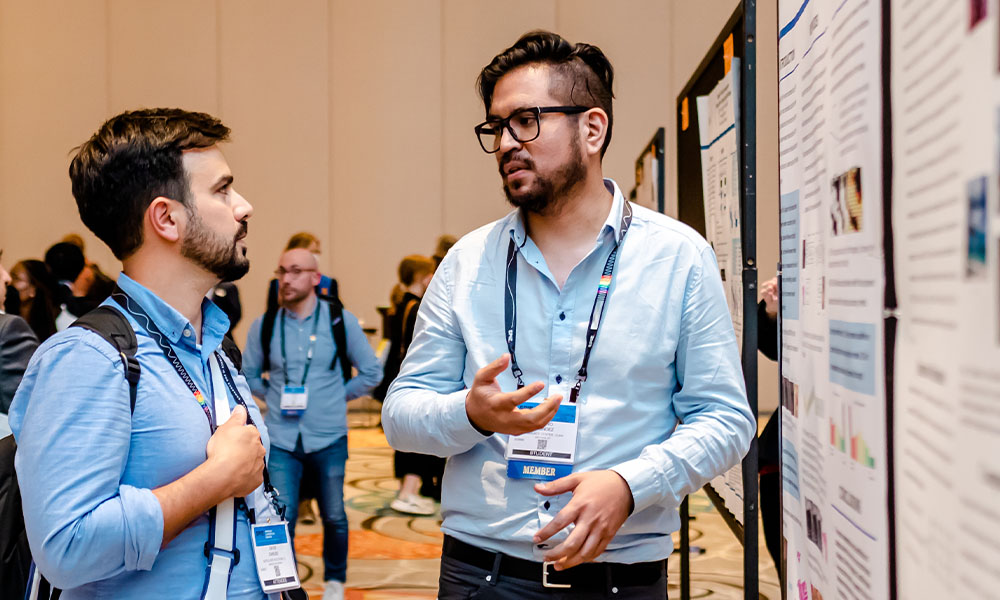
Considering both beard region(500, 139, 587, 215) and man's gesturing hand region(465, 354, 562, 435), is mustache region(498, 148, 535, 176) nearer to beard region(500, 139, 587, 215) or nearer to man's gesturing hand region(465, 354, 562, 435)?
beard region(500, 139, 587, 215)

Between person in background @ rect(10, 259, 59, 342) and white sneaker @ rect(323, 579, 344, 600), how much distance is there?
197 cm

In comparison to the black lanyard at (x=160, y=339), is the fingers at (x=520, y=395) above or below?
below

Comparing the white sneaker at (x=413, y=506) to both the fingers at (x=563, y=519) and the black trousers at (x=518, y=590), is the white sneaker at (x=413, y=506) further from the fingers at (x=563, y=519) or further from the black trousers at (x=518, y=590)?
the fingers at (x=563, y=519)

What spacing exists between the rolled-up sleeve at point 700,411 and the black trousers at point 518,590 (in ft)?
0.71

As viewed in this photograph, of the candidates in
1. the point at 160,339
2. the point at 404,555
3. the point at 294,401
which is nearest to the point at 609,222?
the point at 160,339

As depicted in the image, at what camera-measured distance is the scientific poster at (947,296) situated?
65cm

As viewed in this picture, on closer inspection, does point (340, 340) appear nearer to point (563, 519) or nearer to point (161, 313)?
point (161, 313)

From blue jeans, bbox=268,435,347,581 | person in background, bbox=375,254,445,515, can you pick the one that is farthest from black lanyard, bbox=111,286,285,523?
person in background, bbox=375,254,445,515

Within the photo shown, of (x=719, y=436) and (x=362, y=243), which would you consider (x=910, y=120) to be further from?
(x=362, y=243)

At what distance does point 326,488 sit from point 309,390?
48 cm

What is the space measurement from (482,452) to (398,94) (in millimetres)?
9528

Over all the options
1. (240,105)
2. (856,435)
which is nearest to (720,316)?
(856,435)

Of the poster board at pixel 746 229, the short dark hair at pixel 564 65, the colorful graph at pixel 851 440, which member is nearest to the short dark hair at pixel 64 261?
the short dark hair at pixel 564 65

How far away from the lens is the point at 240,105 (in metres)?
10.8
